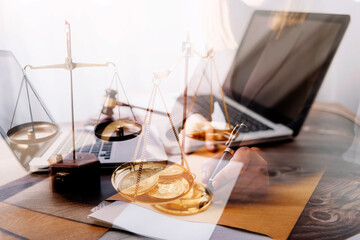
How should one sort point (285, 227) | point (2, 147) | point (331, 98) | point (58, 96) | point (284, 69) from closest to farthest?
point (285, 227) → point (2, 147) → point (58, 96) → point (284, 69) → point (331, 98)

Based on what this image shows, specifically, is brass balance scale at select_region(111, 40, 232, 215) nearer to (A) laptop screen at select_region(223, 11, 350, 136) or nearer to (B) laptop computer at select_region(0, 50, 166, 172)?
(B) laptop computer at select_region(0, 50, 166, 172)

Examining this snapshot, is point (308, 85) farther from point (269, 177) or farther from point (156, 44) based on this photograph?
point (156, 44)

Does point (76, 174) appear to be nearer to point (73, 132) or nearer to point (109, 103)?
point (73, 132)

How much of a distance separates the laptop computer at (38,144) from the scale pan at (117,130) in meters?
0.05

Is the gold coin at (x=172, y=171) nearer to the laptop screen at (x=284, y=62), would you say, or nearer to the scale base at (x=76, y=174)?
the scale base at (x=76, y=174)

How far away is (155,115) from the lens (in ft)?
2.82

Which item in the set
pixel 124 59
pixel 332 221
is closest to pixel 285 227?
pixel 332 221

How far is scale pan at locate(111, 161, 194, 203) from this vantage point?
1.78 feet

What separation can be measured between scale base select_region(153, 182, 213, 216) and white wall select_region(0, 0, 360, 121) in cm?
37

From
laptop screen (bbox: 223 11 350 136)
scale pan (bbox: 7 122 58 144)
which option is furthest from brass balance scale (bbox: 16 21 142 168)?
laptop screen (bbox: 223 11 350 136)

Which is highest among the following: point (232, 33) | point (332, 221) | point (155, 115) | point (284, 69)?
point (232, 33)

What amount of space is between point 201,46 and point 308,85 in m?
0.34

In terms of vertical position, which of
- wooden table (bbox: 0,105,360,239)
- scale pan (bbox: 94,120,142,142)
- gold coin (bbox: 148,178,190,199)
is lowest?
wooden table (bbox: 0,105,360,239)

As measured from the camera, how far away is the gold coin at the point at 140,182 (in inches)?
21.5
